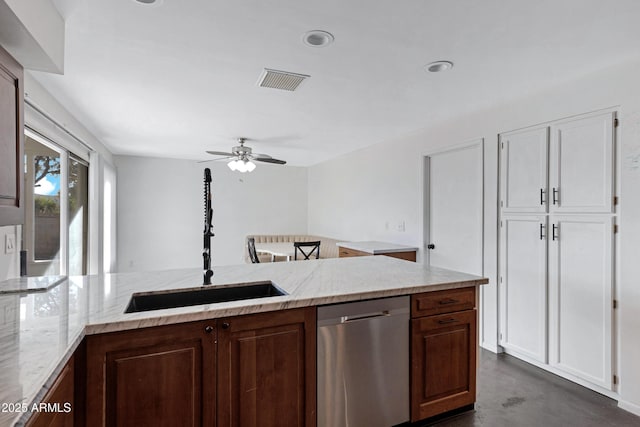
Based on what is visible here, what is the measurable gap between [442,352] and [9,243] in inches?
112

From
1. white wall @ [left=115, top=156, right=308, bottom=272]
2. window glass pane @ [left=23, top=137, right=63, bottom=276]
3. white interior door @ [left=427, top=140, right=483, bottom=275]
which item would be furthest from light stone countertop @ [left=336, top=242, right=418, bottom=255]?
window glass pane @ [left=23, top=137, right=63, bottom=276]

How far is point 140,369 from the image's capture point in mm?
1332

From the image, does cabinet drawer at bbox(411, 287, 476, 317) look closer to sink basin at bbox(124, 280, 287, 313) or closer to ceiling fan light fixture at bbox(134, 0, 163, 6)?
sink basin at bbox(124, 280, 287, 313)

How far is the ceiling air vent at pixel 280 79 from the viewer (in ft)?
7.99

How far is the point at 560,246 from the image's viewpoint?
2.66 meters

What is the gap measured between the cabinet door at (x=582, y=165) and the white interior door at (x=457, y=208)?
27.7 inches

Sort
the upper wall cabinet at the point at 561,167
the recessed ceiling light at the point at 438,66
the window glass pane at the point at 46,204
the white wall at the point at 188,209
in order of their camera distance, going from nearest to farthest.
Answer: the recessed ceiling light at the point at 438,66
the upper wall cabinet at the point at 561,167
the window glass pane at the point at 46,204
the white wall at the point at 188,209

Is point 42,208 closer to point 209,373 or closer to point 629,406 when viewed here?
point 209,373

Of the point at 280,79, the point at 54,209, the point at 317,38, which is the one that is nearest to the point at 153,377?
the point at 317,38

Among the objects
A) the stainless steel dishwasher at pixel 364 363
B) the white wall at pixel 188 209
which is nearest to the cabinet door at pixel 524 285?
the stainless steel dishwasher at pixel 364 363

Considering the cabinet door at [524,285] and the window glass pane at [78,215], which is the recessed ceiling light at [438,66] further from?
the window glass pane at [78,215]

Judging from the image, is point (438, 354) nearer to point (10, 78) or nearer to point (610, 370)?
point (610, 370)

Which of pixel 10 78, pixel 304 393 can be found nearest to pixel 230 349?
pixel 304 393

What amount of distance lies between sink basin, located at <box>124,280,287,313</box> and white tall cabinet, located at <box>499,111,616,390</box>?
2372 millimetres
